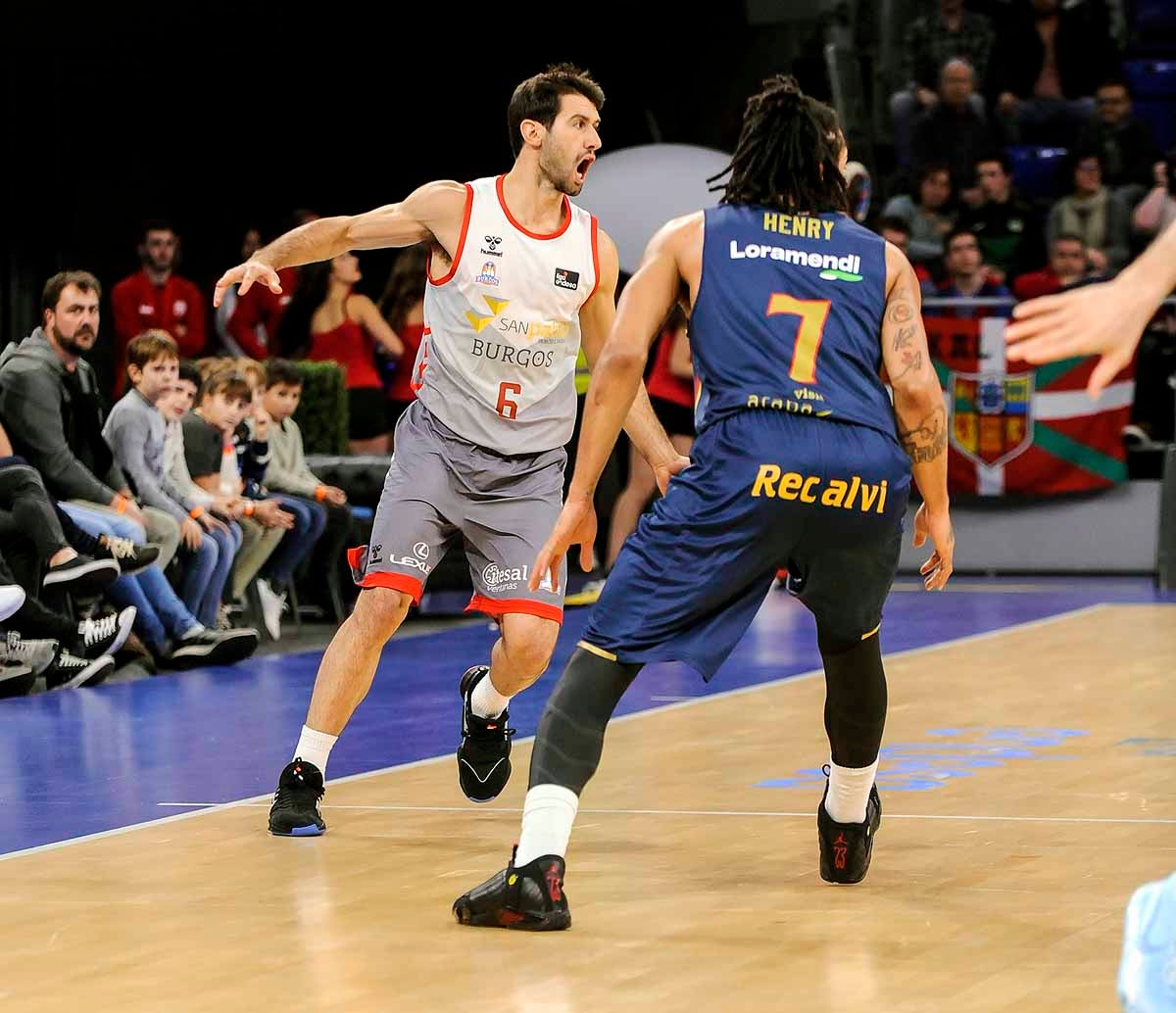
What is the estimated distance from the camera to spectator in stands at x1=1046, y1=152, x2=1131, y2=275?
53.1ft

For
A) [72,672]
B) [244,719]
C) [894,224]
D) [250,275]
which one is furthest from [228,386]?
[894,224]

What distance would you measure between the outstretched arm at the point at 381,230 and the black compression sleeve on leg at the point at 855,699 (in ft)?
5.75

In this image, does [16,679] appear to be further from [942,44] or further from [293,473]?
[942,44]

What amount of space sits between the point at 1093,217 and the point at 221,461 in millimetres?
7986

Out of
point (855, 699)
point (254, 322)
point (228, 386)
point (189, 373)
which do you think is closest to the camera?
point (855, 699)

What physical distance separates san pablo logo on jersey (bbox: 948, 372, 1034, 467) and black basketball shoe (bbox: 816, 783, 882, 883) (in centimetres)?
963

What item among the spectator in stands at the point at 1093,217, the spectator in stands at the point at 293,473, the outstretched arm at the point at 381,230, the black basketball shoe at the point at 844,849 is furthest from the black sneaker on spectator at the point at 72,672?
the spectator in stands at the point at 1093,217

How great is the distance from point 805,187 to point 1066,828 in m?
1.98

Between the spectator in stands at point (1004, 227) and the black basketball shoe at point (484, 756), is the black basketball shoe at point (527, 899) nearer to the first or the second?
the black basketball shoe at point (484, 756)

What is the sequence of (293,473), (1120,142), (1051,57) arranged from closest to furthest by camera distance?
(293,473), (1120,142), (1051,57)

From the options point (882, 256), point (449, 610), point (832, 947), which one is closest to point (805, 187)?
point (882, 256)

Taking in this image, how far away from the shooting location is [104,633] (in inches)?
364

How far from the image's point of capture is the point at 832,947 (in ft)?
14.8

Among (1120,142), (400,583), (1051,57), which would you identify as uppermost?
(400,583)
